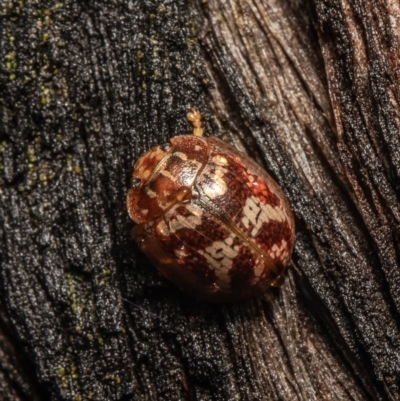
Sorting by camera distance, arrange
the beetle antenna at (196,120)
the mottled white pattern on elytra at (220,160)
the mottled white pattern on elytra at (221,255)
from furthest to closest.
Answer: the beetle antenna at (196,120)
the mottled white pattern on elytra at (220,160)
the mottled white pattern on elytra at (221,255)

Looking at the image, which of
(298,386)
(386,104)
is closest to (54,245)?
(298,386)

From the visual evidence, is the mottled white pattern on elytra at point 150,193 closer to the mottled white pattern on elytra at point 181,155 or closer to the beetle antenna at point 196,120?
the mottled white pattern on elytra at point 181,155

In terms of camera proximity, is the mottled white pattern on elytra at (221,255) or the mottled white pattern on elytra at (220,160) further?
the mottled white pattern on elytra at (220,160)

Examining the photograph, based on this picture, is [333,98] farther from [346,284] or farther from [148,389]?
[148,389]

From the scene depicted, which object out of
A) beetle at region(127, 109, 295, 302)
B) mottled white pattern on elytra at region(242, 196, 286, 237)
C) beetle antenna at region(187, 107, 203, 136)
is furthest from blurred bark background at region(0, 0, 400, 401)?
mottled white pattern on elytra at region(242, 196, 286, 237)

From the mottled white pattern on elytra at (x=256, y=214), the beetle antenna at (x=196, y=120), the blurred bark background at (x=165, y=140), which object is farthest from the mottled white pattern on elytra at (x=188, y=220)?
the beetle antenna at (x=196, y=120)

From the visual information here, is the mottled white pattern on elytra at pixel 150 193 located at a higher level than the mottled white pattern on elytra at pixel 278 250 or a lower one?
higher

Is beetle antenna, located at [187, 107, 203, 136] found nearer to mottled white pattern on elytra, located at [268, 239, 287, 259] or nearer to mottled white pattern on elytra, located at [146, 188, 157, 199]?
mottled white pattern on elytra, located at [146, 188, 157, 199]

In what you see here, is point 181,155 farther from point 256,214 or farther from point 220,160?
point 256,214

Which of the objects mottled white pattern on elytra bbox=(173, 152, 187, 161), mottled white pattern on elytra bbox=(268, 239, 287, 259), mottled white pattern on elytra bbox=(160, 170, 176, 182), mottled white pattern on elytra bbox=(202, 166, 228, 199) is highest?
mottled white pattern on elytra bbox=(173, 152, 187, 161)
